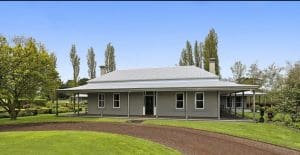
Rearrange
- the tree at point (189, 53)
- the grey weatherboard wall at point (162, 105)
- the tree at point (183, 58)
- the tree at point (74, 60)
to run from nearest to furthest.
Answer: the grey weatherboard wall at point (162, 105) → the tree at point (189, 53) → the tree at point (183, 58) → the tree at point (74, 60)

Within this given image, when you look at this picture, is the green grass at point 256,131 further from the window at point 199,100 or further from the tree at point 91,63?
the tree at point 91,63

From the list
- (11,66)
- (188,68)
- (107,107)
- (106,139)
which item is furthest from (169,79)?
(106,139)

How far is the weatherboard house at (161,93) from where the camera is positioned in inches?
1109

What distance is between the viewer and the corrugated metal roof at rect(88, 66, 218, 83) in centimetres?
3198

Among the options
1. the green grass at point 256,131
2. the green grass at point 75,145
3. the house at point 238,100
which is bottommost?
the green grass at point 256,131

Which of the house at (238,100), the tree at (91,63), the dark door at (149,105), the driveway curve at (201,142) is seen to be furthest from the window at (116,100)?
the tree at (91,63)

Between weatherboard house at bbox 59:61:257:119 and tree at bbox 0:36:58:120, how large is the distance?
8.76ft

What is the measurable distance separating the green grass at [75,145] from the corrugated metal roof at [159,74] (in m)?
16.5

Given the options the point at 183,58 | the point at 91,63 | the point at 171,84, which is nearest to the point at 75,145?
the point at 171,84

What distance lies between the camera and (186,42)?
5909 cm

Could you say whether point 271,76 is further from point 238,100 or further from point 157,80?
point 157,80

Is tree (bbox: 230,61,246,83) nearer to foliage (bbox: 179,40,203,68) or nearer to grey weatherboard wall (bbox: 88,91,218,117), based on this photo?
foliage (bbox: 179,40,203,68)

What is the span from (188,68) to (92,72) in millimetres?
37244

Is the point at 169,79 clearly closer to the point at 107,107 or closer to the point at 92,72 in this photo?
the point at 107,107
